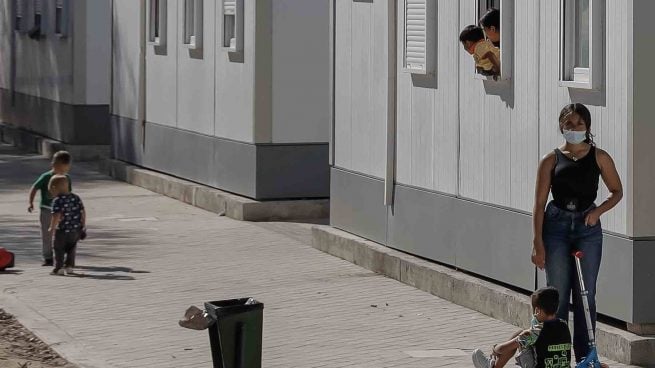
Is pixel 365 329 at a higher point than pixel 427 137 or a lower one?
lower

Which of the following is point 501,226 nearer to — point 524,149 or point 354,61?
point 524,149

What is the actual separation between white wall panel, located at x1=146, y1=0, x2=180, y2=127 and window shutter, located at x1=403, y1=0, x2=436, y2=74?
8.21 metres

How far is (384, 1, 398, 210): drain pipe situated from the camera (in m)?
14.5

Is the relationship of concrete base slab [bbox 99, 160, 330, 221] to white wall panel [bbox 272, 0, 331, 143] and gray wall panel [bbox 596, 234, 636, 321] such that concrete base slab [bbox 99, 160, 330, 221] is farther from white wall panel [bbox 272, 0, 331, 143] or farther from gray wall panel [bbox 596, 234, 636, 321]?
gray wall panel [bbox 596, 234, 636, 321]

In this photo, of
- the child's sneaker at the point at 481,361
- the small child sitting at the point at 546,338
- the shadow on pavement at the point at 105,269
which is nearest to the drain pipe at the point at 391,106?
the shadow on pavement at the point at 105,269

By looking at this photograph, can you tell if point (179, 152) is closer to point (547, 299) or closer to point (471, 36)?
point (471, 36)

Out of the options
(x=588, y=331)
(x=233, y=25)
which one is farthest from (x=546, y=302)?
(x=233, y=25)

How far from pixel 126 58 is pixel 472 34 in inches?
498

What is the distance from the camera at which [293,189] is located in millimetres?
19250

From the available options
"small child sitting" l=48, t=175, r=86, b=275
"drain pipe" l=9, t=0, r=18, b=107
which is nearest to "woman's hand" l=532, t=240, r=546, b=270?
"small child sitting" l=48, t=175, r=86, b=275

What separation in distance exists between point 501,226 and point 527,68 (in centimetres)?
128

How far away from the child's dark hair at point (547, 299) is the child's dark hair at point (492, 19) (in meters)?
3.74

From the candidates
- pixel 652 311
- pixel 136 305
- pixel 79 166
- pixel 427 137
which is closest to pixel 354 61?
pixel 427 137

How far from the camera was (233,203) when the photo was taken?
63.4 ft
